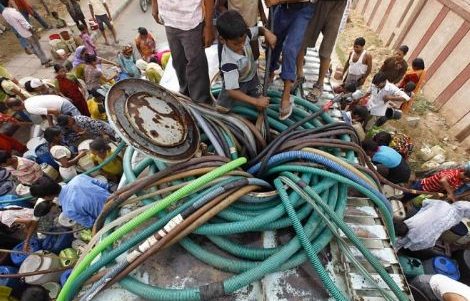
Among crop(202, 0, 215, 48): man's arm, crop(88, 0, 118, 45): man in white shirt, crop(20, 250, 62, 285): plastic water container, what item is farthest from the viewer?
crop(88, 0, 118, 45): man in white shirt

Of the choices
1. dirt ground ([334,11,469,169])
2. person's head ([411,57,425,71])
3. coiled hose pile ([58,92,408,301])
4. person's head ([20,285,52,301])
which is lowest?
dirt ground ([334,11,469,169])

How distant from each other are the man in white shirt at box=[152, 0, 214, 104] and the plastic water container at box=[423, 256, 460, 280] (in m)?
3.78

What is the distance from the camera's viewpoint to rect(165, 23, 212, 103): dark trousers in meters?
2.96

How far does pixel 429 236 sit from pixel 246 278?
130 inches

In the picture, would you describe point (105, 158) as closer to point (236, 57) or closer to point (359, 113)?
point (236, 57)

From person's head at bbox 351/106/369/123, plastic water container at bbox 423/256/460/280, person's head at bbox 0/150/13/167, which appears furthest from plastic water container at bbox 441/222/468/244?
person's head at bbox 0/150/13/167

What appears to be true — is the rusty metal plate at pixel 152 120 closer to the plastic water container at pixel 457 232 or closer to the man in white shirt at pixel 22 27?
the plastic water container at pixel 457 232

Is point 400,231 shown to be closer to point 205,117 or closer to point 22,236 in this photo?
point 205,117

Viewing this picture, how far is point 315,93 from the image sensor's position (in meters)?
3.81

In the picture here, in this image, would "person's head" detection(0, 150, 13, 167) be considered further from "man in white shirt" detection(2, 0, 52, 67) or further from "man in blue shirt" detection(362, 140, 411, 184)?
"man in white shirt" detection(2, 0, 52, 67)

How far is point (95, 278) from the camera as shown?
1.88m

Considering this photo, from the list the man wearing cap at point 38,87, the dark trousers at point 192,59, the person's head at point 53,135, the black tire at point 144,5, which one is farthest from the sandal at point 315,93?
the black tire at point 144,5

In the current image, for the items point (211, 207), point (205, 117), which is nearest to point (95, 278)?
point (211, 207)

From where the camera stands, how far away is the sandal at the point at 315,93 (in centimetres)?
375
